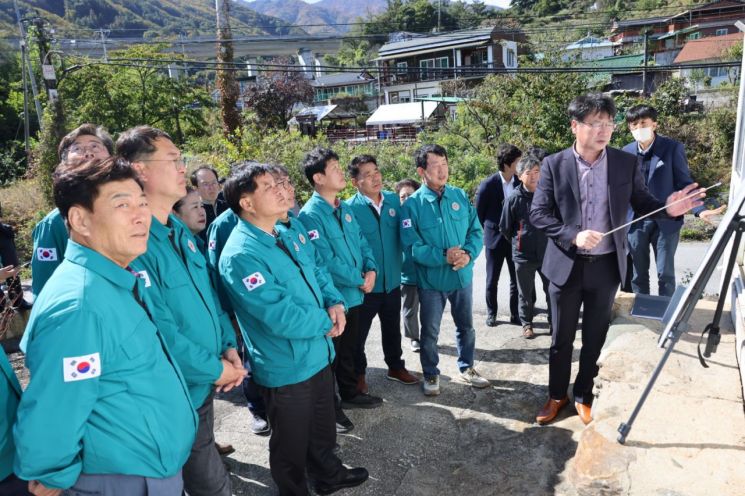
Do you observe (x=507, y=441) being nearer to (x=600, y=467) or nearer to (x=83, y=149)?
(x=600, y=467)

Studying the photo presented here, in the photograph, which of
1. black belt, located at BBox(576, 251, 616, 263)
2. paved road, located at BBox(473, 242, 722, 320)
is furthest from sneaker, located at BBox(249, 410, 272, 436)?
paved road, located at BBox(473, 242, 722, 320)

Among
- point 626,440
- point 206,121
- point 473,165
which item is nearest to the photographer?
point 626,440

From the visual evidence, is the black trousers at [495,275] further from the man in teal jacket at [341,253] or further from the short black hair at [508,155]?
the man in teal jacket at [341,253]

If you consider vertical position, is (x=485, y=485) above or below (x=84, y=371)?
below

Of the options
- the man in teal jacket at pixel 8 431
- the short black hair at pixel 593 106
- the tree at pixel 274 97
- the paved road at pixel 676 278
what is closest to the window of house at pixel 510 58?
the tree at pixel 274 97

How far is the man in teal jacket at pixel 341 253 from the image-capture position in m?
3.69

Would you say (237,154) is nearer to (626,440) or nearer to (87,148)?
(87,148)

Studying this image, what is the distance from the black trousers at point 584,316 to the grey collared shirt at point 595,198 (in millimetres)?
89

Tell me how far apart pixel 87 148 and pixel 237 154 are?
11.0 m

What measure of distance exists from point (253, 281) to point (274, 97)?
33.3 m

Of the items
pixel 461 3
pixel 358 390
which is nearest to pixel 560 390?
pixel 358 390

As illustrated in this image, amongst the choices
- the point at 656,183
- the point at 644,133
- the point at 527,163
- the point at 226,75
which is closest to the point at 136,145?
the point at 527,163

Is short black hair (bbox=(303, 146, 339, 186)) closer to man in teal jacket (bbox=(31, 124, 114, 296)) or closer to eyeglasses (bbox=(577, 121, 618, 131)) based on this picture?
man in teal jacket (bbox=(31, 124, 114, 296))

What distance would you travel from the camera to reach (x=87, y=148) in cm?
303
